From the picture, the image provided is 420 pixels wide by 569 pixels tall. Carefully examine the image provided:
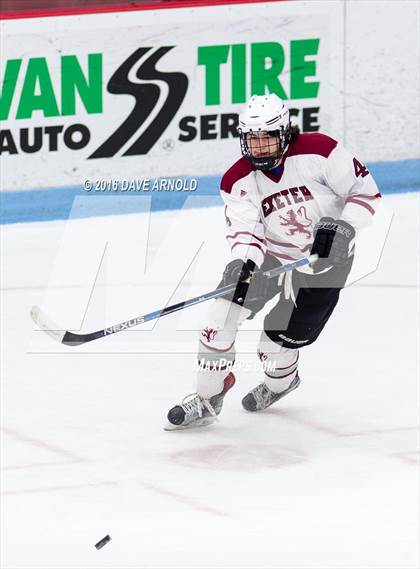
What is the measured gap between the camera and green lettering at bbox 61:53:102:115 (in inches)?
293

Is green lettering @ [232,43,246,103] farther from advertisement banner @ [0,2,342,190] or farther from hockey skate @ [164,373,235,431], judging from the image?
hockey skate @ [164,373,235,431]

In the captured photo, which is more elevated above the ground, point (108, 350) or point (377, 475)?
point (377, 475)

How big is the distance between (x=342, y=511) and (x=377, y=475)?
0.33 meters

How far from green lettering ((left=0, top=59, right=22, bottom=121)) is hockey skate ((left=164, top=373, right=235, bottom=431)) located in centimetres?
319

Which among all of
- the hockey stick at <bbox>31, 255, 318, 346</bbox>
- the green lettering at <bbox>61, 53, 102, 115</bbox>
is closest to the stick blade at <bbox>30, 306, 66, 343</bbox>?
the hockey stick at <bbox>31, 255, 318, 346</bbox>

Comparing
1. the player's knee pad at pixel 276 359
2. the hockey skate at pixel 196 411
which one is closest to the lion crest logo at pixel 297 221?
the player's knee pad at pixel 276 359

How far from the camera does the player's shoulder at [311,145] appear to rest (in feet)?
14.4

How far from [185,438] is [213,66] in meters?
3.70

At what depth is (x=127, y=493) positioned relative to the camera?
3873mm

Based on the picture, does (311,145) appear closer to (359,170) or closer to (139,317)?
(359,170)

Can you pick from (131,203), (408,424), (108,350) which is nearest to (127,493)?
(408,424)

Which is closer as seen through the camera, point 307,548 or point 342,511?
point 307,548

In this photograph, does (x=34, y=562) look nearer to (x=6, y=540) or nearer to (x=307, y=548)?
(x=6, y=540)

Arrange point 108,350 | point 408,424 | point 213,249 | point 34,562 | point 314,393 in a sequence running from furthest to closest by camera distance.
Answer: point 213,249 < point 108,350 < point 314,393 < point 408,424 < point 34,562
